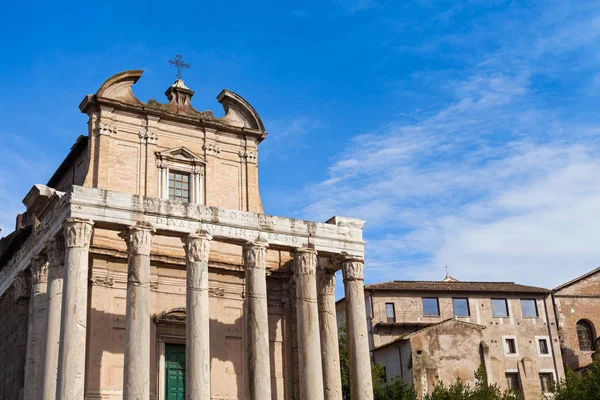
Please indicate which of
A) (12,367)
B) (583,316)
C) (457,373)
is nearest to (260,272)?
(12,367)

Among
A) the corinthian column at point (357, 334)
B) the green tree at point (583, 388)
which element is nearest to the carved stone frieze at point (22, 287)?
the corinthian column at point (357, 334)

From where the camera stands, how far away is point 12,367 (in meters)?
23.8

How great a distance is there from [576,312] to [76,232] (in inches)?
1224

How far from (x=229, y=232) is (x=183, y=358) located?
4.53 m

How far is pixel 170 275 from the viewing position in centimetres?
2395

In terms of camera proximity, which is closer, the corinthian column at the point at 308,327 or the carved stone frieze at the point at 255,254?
the corinthian column at the point at 308,327

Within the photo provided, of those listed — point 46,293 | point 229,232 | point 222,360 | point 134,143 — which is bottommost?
point 222,360

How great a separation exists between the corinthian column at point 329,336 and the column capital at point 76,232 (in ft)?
25.6

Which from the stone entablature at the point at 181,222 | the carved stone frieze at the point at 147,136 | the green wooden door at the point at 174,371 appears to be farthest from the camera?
the carved stone frieze at the point at 147,136

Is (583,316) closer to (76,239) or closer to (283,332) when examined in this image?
(283,332)

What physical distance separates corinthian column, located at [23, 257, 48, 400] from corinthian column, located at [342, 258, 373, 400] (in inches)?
338

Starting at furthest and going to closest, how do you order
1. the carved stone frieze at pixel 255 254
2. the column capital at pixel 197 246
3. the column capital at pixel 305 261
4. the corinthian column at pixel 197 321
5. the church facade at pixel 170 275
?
the column capital at pixel 305 261
the carved stone frieze at pixel 255 254
the column capital at pixel 197 246
the church facade at pixel 170 275
the corinthian column at pixel 197 321

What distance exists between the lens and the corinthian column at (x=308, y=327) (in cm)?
2131

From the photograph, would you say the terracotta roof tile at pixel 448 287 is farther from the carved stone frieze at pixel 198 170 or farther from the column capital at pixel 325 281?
the carved stone frieze at pixel 198 170
